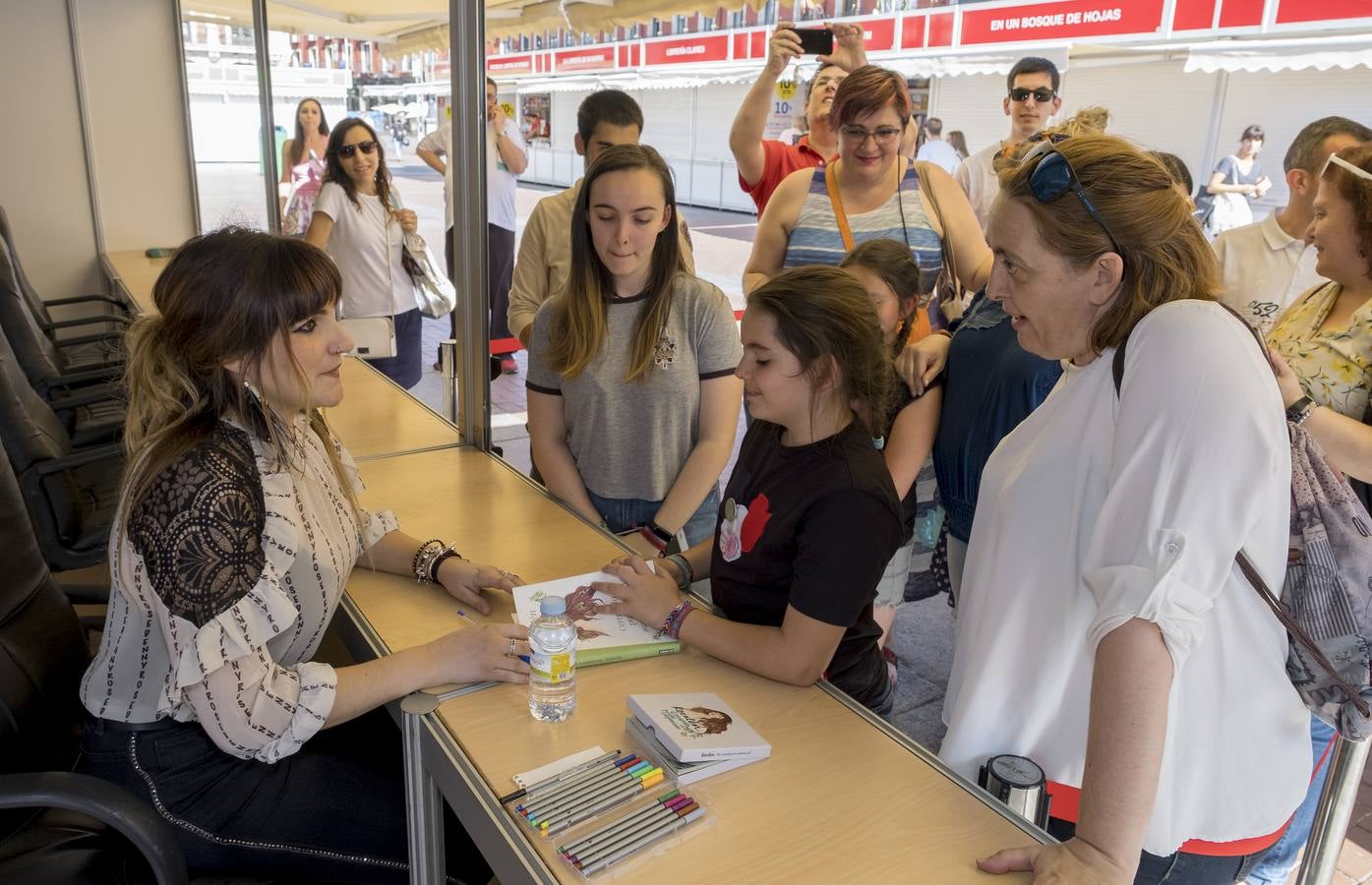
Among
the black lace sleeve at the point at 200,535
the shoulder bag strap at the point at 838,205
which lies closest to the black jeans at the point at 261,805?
the black lace sleeve at the point at 200,535

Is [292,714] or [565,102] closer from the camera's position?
[292,714]

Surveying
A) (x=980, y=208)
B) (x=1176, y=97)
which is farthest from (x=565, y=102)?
(x=980, y=208)

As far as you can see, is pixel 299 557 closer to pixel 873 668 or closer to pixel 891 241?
pixel 873 668

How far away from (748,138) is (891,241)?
1.10m

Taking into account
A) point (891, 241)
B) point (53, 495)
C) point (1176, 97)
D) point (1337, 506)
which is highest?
point (1176, 97)

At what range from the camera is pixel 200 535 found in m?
1.21

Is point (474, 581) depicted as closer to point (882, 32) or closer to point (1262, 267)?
point (1262, 267)

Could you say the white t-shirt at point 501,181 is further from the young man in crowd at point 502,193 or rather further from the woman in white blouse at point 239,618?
the woman in white blouse at point 239,618

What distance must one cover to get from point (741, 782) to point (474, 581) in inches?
26.3

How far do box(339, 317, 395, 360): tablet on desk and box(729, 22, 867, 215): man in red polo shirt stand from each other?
143 cm

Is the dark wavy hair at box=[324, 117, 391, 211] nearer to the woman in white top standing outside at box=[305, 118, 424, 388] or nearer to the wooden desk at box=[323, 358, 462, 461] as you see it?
the woman in white top standing outside at box=[305, 118, 424, 388]

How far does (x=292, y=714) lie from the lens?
1280mm

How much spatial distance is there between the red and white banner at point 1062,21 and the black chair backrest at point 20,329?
8.92 m

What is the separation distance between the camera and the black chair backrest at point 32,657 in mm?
1369
